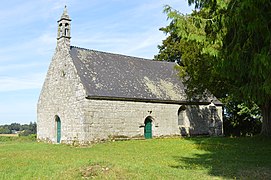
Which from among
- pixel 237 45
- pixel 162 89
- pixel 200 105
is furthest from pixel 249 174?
pixel 200 105

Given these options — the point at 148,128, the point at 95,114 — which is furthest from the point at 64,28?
the point at 148,128

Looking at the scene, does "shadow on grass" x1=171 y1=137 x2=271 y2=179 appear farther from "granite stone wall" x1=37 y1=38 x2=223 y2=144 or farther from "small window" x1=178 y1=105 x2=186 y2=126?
"small window" x1=178 y1=105 x2=186 y2=126

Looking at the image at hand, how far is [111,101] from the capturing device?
860 inches

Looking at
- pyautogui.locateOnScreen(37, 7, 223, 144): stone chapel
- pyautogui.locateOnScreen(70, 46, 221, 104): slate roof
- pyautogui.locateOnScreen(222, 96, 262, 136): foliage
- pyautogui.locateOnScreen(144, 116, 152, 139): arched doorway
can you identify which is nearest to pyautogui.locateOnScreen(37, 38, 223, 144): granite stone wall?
pyautogui.locateOnScreen(37, 7, 223, 144): stone chapel

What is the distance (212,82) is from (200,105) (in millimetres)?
6315

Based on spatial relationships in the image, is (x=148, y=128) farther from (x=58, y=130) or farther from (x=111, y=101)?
(x=58, y=130)

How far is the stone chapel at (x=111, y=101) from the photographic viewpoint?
21.3m

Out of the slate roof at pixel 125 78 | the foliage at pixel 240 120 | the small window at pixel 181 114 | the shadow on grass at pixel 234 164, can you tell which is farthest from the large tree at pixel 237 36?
the foliage at pixel 240 120

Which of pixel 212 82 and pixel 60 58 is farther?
pixel 60 58

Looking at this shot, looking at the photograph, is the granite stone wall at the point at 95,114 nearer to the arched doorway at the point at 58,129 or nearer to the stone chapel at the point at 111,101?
the stone chapel at the point at 111,101

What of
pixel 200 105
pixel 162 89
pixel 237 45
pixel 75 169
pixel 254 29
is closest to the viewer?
pixel 254 29

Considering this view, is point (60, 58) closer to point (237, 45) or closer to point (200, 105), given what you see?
point (200, 105)

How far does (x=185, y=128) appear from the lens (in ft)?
85.1

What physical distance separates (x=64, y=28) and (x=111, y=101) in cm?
686
